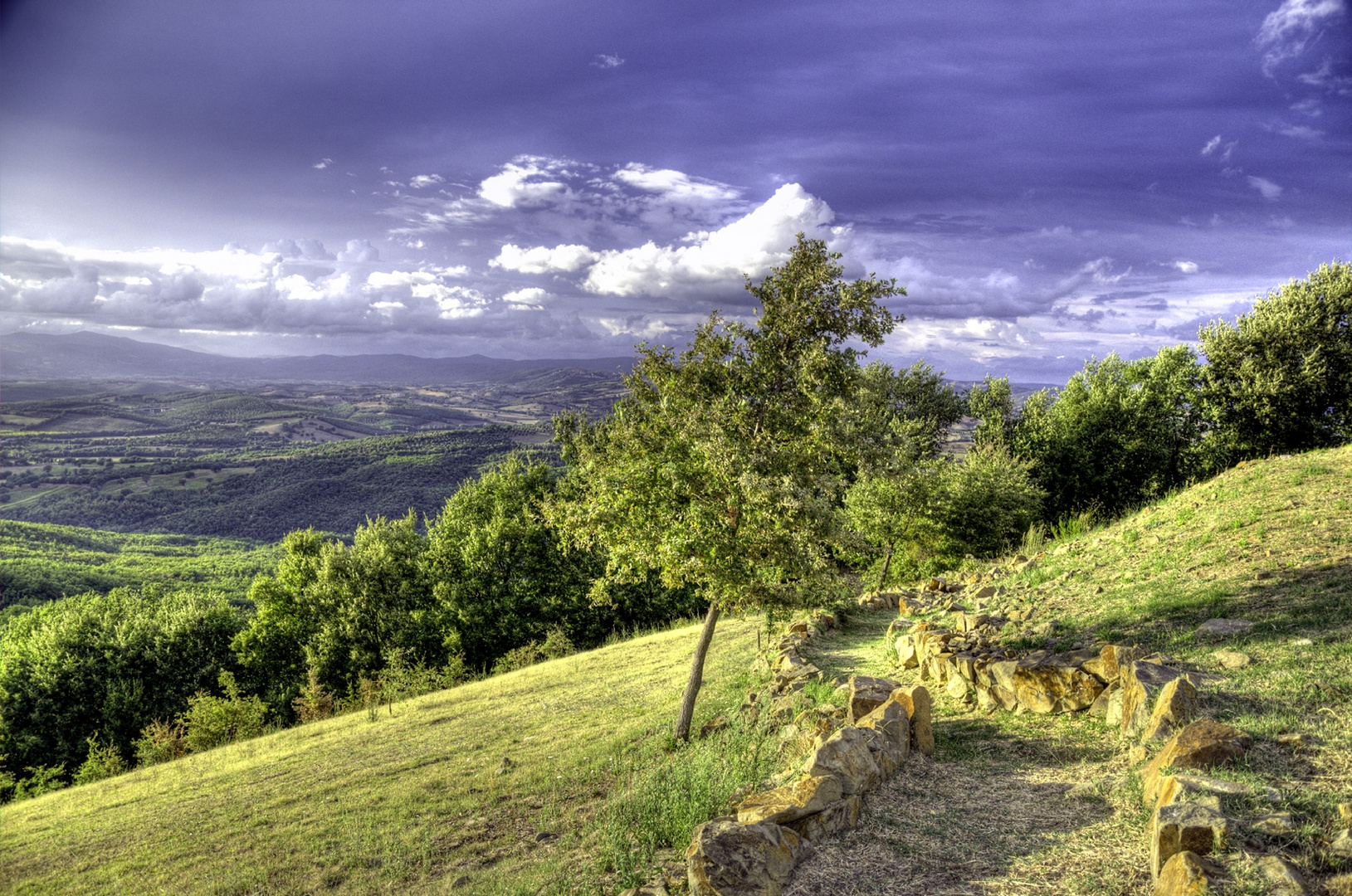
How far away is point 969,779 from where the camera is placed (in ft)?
29.7

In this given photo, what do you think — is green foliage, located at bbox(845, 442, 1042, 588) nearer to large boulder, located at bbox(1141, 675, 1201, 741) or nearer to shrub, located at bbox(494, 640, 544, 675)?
large boulder, located at bbox(1141, 675, 1201, 741)

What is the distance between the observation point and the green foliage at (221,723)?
91.3ft

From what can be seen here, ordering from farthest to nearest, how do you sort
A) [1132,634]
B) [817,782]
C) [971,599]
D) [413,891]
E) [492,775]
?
[971,599]
[492,775]
[1132,634]
[413,891]
[817,782]

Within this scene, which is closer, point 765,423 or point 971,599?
point 765,423

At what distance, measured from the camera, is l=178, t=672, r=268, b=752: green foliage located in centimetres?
2783

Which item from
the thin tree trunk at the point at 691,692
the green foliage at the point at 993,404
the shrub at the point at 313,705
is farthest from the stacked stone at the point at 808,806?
the green foliage at the point at 993,404

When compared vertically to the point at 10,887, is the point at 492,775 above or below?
above

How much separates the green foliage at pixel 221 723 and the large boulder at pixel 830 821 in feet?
102

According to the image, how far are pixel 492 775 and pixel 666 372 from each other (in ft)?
35.1

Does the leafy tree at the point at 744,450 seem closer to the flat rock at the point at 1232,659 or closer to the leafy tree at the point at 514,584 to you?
the flat rock at the point at 1232,659

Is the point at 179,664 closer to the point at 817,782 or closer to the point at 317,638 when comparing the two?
the point at 317,638

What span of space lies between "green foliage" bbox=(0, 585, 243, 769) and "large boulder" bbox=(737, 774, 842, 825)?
47848 mm

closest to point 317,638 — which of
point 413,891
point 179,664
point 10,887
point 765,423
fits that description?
point 179,664

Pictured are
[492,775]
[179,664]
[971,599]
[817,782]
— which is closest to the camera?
[817,782]
